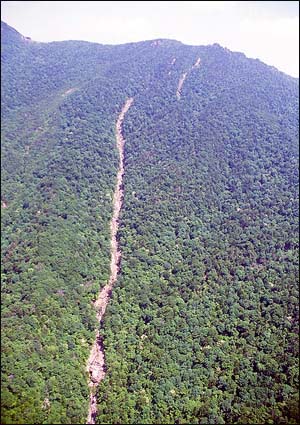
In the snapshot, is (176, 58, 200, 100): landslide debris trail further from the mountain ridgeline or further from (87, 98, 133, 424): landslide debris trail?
(87, 98, 133, 424): landslide debris trail

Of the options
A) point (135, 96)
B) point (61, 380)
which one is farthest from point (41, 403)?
point (135, 96)

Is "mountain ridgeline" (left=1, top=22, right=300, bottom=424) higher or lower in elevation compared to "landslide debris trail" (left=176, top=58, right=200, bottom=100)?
lower

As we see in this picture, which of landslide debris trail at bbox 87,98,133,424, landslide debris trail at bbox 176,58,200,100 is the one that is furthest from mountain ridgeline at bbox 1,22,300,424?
landslide debris trail at bbox 87,98,133,424

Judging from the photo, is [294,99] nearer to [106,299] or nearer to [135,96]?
[135,96]

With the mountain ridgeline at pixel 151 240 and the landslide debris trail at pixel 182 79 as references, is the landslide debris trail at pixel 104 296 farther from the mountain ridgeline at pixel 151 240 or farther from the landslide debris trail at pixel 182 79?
the landslide debris trail at pixel 182 79

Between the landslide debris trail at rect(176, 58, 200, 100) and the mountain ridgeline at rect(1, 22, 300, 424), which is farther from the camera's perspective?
the landslide debris trail at rect(176, 58, 200, 100)

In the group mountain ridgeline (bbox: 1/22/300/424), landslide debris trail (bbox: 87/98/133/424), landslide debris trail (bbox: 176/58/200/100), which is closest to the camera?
mountain ridgeline (bbox: 1/22/300/424)

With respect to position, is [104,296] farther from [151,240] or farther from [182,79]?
[182,79]
